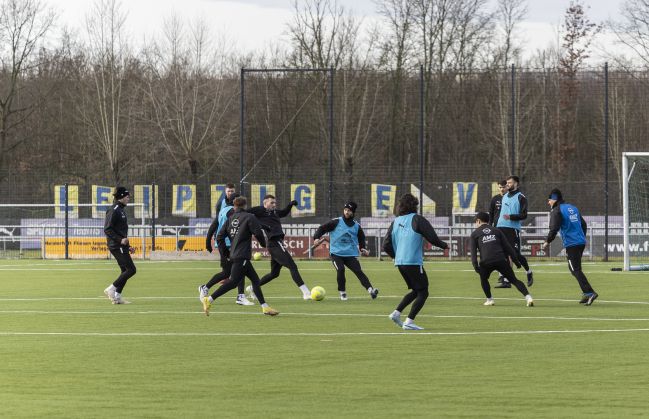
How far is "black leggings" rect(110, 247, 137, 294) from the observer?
20922mm

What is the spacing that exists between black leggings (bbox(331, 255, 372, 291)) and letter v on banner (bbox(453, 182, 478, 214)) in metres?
21.3

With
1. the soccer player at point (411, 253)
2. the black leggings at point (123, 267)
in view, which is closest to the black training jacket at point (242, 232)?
the soccer player at point (411, 253)

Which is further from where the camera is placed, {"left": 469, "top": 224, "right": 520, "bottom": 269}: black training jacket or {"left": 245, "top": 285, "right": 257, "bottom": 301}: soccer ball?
{"left": 245, "top": 285, "right": 257, "bottom": 301}: soccer ball

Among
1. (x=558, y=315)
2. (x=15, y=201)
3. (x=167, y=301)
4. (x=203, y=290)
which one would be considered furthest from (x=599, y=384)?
(x=15, y=201)

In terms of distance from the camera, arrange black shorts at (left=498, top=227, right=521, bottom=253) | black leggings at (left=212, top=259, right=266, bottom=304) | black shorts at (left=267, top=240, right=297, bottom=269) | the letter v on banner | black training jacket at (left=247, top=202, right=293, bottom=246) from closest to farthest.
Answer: black leggings at (left=212, top=259, right=266, bottom=304)
black shorts at (left=267, top=240, right=297, bottom=269)
black training jacket at (left=247, top=202, right=293, bottom=246)
black shorts at (left=498, top=227, right=521, bottom=253)
the letter v on banner

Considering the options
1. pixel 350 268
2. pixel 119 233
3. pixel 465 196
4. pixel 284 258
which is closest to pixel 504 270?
pixel 350 268

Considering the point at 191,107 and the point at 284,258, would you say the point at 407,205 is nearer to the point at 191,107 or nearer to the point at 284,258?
the point at 284,258

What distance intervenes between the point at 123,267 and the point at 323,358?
371 inches

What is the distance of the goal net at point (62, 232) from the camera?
42781 mm

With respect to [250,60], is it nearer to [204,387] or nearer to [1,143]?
[1,143]

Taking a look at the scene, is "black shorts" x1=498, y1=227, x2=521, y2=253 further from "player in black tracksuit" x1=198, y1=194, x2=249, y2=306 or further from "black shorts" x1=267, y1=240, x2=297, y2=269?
"player in black tracksuit" x1=198, y1=194, x2=249, y2=306

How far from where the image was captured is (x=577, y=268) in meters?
20.2

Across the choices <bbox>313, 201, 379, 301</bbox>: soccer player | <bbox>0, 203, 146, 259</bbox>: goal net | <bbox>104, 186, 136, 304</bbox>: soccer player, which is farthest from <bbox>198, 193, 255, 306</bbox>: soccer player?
<bbox>0, 203, 146, 259</bbox>: goal net

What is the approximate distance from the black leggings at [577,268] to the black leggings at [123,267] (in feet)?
25.3
